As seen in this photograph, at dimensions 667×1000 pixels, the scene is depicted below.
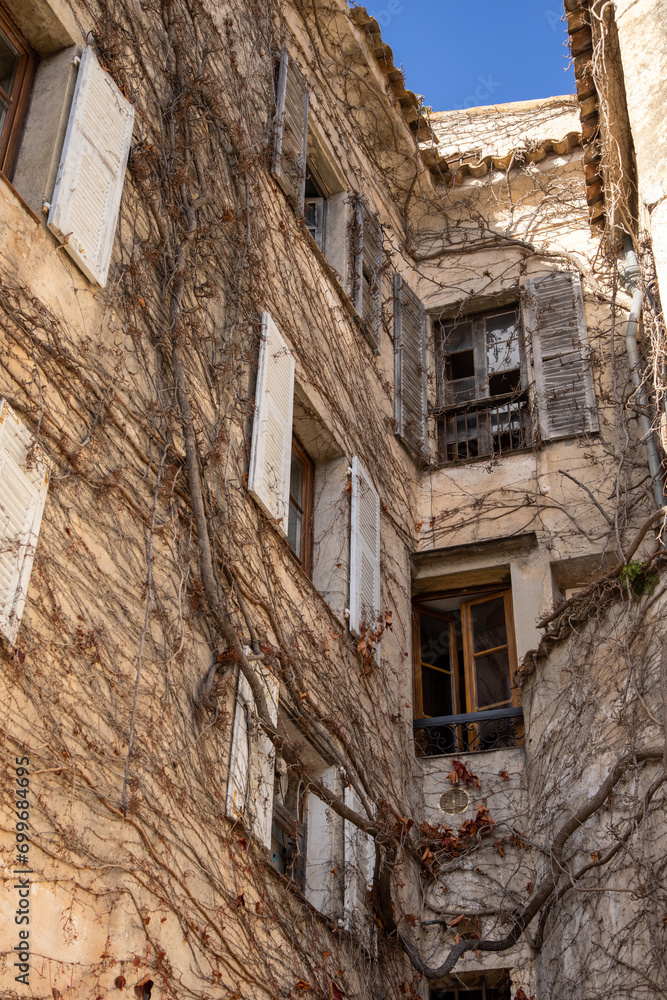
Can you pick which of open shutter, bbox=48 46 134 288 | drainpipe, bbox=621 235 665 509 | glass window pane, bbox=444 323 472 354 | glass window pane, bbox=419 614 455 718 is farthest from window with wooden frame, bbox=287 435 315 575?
glass window pane, bbox=444 323 472 354

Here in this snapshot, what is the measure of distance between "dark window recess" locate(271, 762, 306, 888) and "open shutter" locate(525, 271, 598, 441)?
436 cm

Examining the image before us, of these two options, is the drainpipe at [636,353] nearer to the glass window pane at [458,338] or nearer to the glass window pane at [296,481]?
the glass window pane at [458,338]

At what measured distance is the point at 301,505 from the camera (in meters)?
8.37

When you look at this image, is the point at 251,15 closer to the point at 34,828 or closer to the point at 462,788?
the point at 462,788

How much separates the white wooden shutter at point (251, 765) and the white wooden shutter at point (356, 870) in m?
1.05

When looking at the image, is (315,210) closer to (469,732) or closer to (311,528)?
(311,528)

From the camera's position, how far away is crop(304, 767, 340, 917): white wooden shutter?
6.78m

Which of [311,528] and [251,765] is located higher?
[311,528]

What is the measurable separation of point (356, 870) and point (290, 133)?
5274 mm

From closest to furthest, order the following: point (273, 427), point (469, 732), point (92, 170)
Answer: point (92, 170)
point (273, 427)
point (469, 732)

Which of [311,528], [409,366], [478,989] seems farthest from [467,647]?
[409,366]

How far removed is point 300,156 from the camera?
9.04 metres

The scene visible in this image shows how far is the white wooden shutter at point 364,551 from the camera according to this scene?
26.5ft

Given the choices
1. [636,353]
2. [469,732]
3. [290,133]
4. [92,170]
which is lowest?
[469,732]
